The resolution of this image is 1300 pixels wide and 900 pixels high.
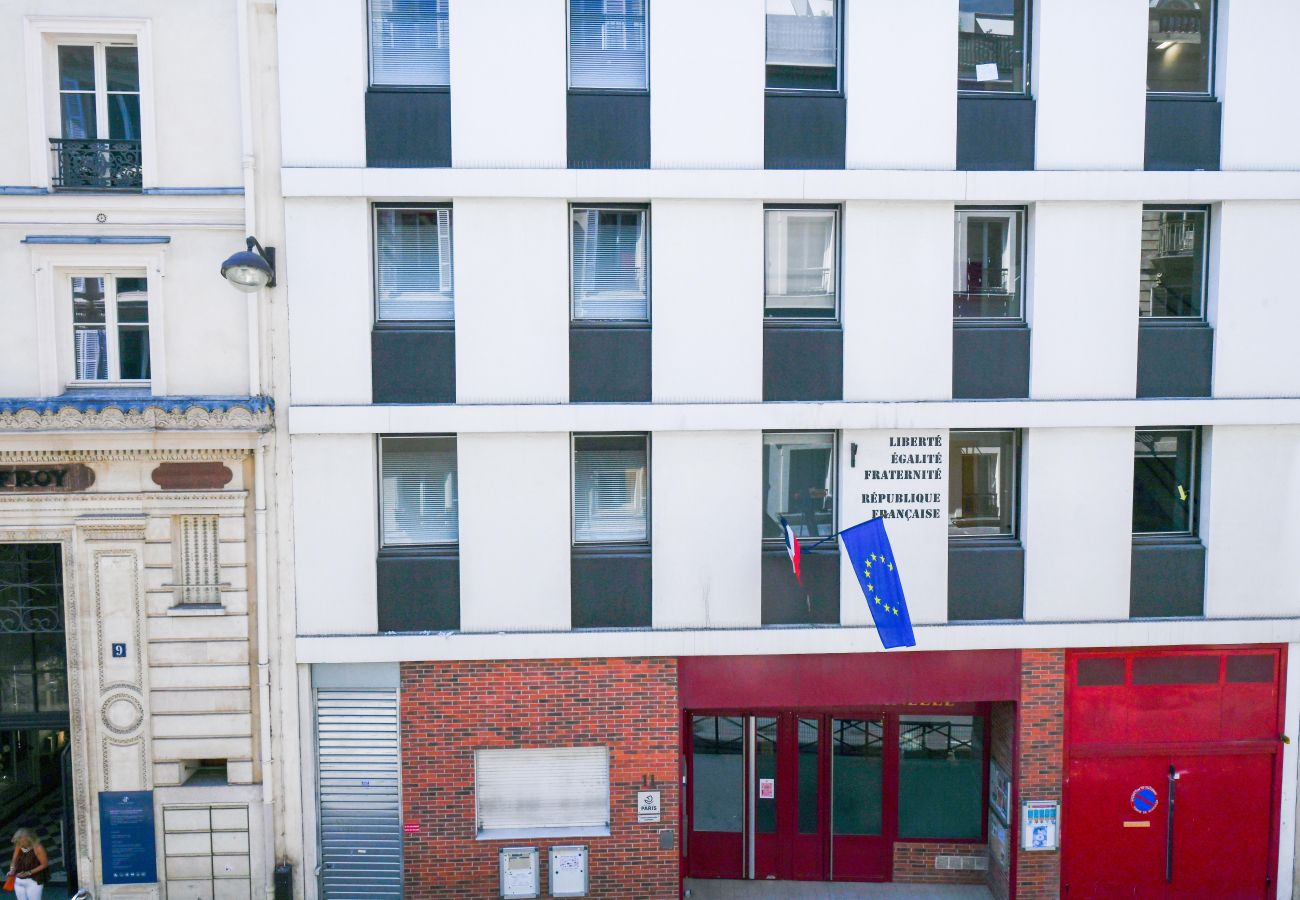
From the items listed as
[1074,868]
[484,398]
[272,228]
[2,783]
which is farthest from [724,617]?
[2,783]

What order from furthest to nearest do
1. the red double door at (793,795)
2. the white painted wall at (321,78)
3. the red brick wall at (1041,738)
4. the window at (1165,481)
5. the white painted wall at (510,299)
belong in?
the red double door at (793,795) → the window at (1165,481) → the red brick wall at (1041,738) → the white painted wall at (510,299) → the white painted wall at (321,78)

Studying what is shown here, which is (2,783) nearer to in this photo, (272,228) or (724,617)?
(272,228)

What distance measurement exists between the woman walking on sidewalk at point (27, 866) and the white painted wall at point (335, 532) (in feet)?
12.9

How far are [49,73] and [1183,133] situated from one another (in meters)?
13.5

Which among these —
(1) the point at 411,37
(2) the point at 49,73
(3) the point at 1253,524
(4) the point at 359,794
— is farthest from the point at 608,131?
(3) the point at 1253,524

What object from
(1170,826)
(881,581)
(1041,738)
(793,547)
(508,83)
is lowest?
(1170,826)

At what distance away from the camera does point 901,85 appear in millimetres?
11141

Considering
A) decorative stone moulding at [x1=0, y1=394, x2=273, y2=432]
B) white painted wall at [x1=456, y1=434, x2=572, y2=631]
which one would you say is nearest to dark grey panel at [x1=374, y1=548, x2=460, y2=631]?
white painted wall at [x1=456, y1=434, x2=572, y2=631]

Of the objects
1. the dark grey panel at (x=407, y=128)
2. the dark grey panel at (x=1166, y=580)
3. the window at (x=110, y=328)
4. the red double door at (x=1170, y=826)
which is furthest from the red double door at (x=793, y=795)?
the window at (x=110, y=328)

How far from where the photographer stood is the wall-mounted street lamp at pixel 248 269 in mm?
9914

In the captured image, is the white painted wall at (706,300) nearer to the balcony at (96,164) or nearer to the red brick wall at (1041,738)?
the red brick wall at (1041,738)

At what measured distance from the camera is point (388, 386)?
11055mm

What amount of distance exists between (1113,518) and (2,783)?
1504 cm

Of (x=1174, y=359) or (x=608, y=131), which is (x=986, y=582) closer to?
(x=1174, y=359)
